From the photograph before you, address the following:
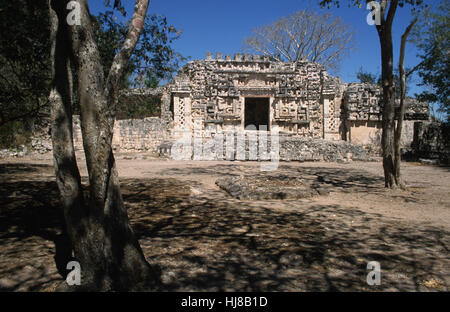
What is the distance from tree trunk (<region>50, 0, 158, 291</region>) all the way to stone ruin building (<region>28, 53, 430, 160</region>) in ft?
49.4

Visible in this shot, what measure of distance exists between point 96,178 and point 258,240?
7.05 feet

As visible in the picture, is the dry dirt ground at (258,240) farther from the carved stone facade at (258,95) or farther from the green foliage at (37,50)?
the carved stone facade at (258,95)

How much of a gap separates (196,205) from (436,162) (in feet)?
42.2

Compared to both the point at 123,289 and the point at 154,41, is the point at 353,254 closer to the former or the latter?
the point at 123,289

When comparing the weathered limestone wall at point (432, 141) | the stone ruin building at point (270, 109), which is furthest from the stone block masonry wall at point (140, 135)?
the weathered limestone wall at point (432, 141)

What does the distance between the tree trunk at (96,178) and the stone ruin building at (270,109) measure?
15.1 meters

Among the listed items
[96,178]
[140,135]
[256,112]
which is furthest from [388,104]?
[256,112]

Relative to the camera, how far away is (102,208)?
2.36 m

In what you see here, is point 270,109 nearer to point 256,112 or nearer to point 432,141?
point 256,112

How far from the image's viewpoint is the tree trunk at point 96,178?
91.1 inches

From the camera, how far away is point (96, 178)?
7.59 feet

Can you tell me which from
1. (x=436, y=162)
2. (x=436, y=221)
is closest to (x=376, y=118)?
(x=436, y=162)

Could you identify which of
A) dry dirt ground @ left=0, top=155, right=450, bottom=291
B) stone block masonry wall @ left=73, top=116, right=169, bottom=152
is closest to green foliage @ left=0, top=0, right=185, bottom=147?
dry dirt ground @ left=0, top=155, right=450, bottom=291
